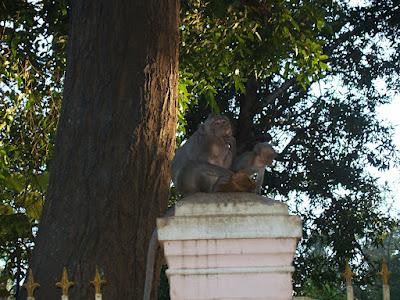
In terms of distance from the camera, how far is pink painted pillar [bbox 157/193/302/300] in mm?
4074

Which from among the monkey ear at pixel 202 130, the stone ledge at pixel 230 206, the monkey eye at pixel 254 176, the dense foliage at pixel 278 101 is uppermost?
the dense foliage at pixel 278 101

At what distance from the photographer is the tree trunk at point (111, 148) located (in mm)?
6711

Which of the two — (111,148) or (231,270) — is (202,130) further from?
(111,148)

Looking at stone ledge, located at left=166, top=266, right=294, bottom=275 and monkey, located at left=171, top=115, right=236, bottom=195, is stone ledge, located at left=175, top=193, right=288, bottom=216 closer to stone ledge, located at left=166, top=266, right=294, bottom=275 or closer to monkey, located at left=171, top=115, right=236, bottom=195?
stone ledge, located at left=166, top=266, right=294, bottom=275

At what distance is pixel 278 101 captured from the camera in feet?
57.6

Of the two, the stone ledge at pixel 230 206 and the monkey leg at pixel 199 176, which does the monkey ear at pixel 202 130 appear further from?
the stone ledge at pixel 230 206

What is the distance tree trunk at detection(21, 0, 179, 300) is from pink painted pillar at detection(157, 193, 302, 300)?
262cm

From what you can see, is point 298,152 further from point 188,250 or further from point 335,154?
point 188,250

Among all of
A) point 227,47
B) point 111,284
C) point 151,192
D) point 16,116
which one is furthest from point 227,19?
point 111,284

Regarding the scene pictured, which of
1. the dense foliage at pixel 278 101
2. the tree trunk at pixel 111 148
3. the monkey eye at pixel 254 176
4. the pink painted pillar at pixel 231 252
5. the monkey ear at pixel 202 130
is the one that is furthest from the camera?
the dense foliage at pixel 278 101

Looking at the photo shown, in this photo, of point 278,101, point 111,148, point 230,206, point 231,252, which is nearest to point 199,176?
point 230,206

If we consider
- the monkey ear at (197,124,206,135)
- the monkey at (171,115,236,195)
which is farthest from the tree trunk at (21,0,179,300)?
the monkey ear at (197,124,206,135)

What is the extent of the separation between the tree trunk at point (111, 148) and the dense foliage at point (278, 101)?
2691 mm

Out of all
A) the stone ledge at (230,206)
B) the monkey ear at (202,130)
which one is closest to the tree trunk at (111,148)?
the monkey ear at (202,130)
